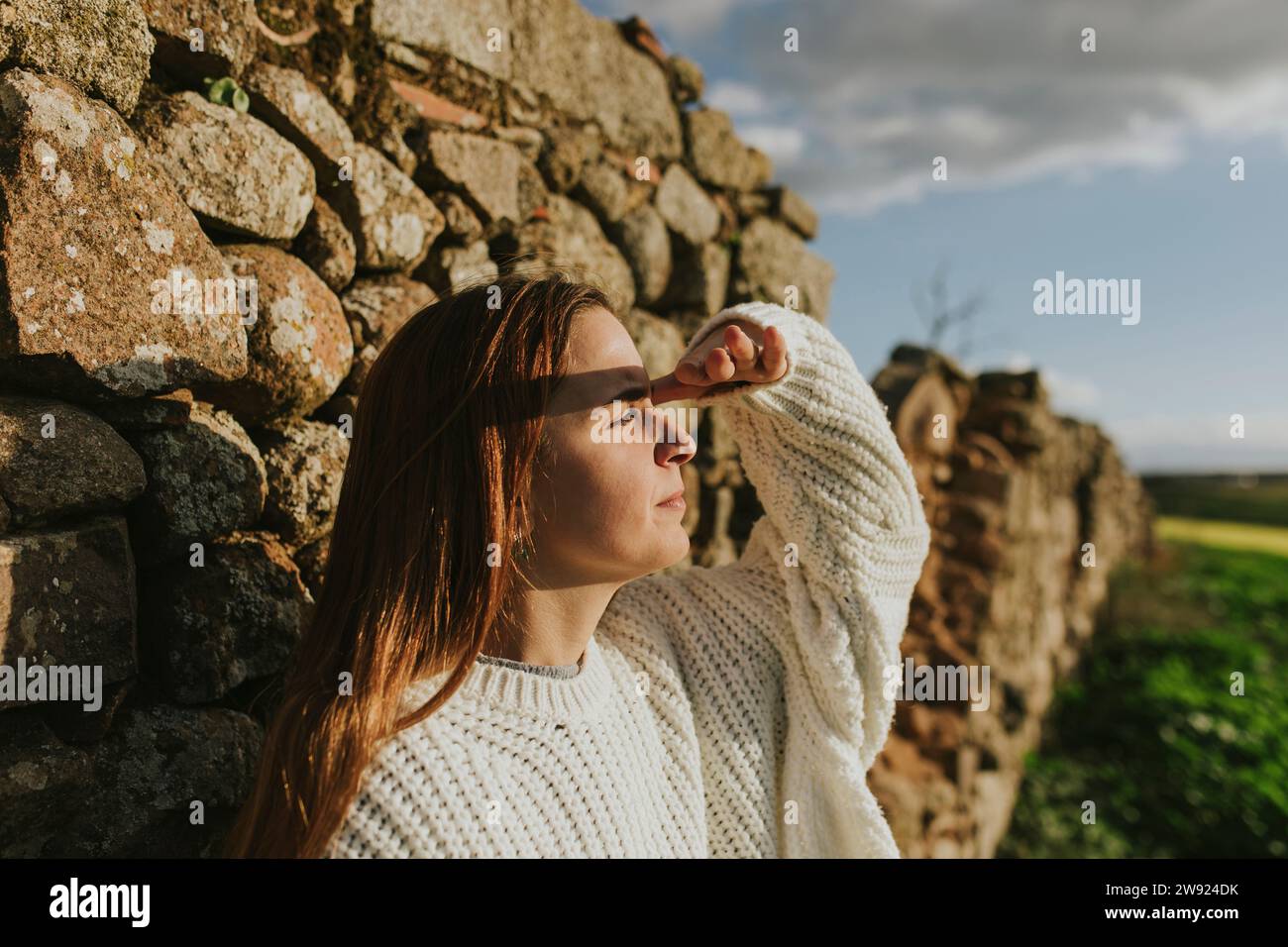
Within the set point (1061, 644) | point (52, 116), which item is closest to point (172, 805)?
point (52, 116)

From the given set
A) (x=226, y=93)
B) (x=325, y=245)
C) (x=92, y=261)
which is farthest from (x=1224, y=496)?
(x=92, y=261)

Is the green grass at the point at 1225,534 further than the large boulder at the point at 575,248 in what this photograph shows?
→ Yes

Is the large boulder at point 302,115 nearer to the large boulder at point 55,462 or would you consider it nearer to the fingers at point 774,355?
the large boulder at point 55,462

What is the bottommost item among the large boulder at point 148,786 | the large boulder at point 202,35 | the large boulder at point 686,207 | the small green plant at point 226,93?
the large boulder at point 148,786

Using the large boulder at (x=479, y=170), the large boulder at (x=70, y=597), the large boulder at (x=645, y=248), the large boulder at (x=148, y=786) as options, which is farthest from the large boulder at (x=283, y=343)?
the large boulder at (x=645, y=248)

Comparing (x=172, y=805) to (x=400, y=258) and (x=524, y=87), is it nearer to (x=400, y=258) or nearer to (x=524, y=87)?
(x=400, y=258)

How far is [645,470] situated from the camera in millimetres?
1743

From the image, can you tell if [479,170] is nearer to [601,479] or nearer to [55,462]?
[601,479]

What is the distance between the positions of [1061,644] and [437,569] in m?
7.63

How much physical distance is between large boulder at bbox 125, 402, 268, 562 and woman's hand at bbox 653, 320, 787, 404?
817 millimetres

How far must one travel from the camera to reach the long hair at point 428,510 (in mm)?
1562

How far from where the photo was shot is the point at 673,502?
5.98 feet

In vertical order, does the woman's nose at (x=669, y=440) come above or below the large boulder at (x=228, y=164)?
below

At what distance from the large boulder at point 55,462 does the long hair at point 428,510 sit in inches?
14.8
